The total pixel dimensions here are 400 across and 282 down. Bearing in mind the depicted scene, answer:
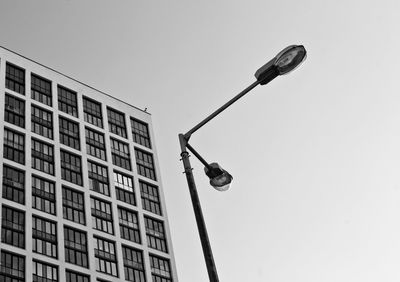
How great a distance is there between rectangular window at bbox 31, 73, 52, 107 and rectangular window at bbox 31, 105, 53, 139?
5.37 feet

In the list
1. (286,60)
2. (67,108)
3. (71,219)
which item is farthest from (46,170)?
(286,60)

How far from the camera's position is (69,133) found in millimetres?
80938

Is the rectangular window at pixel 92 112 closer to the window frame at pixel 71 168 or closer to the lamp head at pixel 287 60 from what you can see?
the window frame at pixel 71 168

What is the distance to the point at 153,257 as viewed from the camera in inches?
3029

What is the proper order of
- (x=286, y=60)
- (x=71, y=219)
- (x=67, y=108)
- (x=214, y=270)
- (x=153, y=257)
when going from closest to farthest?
(x=214, y=270), (x=286, y=60), (x=71, y=219), (x=153, y=257), (x=67, y=108)

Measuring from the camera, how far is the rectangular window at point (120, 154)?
83.8 meters

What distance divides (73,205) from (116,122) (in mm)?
18212

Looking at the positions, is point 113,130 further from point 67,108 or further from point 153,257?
point 153,257

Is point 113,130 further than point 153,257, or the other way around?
point 113,130

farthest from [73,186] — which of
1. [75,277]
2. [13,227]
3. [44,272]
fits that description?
[44,272]

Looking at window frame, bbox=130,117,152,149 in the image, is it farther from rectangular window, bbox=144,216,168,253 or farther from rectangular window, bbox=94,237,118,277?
rectangular window, bbox=94,237,118,277

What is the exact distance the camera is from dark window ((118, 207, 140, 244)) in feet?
250

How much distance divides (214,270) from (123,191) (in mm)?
70077

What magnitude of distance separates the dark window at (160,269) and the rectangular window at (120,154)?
1269 centimetres
